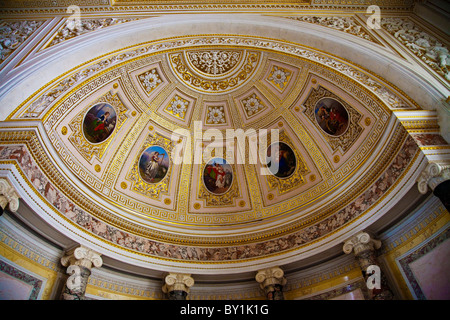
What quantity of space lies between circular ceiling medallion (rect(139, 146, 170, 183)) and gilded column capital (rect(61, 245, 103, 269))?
12.5ft

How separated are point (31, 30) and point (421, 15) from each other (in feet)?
36.0

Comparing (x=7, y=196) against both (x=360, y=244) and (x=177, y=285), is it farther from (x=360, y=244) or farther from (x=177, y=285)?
(x=360, y=244)

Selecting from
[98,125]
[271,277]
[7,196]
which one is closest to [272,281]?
[271,277]

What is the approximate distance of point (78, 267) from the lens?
7.73m

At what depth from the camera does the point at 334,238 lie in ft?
29.3

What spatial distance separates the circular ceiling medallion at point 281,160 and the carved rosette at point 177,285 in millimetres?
5293

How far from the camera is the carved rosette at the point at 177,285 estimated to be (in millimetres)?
9156

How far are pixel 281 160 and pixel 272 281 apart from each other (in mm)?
4732

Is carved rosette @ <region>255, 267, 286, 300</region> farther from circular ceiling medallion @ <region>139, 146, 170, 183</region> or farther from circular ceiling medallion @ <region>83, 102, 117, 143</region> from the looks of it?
circular ceiling medallion @ <region>83, 102, 117, 143</region>

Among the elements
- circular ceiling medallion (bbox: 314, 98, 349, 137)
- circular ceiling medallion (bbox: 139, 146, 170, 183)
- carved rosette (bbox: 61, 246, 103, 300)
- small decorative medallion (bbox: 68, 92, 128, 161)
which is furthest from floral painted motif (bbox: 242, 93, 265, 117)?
carved rosette (bbox: 61, 246, 103, 300)

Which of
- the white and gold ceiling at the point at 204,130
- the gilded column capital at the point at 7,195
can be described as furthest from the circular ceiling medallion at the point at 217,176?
the gilded column capital at the point at 7,195

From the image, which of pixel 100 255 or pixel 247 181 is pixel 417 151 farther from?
pixel 100 255

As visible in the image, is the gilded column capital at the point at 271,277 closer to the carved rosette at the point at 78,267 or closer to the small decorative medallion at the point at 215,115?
the carved rosette at the point at 78,267

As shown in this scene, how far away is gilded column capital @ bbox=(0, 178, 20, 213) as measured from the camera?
572 cm
